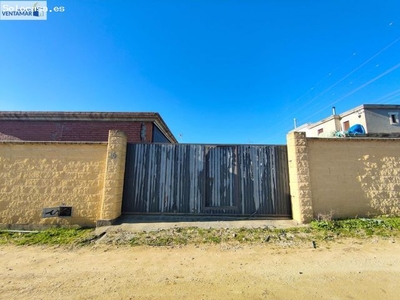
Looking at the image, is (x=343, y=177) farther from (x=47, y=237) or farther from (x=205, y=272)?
(x=47, y=237)

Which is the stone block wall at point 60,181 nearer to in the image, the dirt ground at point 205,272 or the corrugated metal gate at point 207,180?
the corrugated metal gate at point 207,180

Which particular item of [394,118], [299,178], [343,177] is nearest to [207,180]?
[299,178]

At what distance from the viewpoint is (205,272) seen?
302 cm

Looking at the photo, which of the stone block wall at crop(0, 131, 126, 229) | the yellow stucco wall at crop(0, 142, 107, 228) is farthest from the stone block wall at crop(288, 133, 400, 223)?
the yellow stucco wall at crop(0, 142, 107, 228)

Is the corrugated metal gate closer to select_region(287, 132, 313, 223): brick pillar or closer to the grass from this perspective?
select_region(287, 132, 313, 223): brick pillar

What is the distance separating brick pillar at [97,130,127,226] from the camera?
5.16 meters

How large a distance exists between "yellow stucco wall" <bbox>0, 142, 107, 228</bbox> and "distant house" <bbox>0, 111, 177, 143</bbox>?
351 cm

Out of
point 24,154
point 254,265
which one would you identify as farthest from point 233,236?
point 24,154

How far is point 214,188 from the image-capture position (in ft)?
19.1

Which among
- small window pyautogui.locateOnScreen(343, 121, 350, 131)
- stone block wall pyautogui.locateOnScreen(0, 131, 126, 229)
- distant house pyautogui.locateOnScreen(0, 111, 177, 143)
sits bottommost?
stone block wall pyautogui.locateOnScreen(0, 131, 126, 229)

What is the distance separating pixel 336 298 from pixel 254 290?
1054 mm

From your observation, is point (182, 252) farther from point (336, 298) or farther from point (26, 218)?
point (26, 218)

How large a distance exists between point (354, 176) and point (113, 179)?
24.5ft

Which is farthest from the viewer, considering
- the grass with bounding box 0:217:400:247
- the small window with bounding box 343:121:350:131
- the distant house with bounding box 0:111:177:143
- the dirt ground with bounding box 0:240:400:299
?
the small window with bounding box 343:121:350:131
